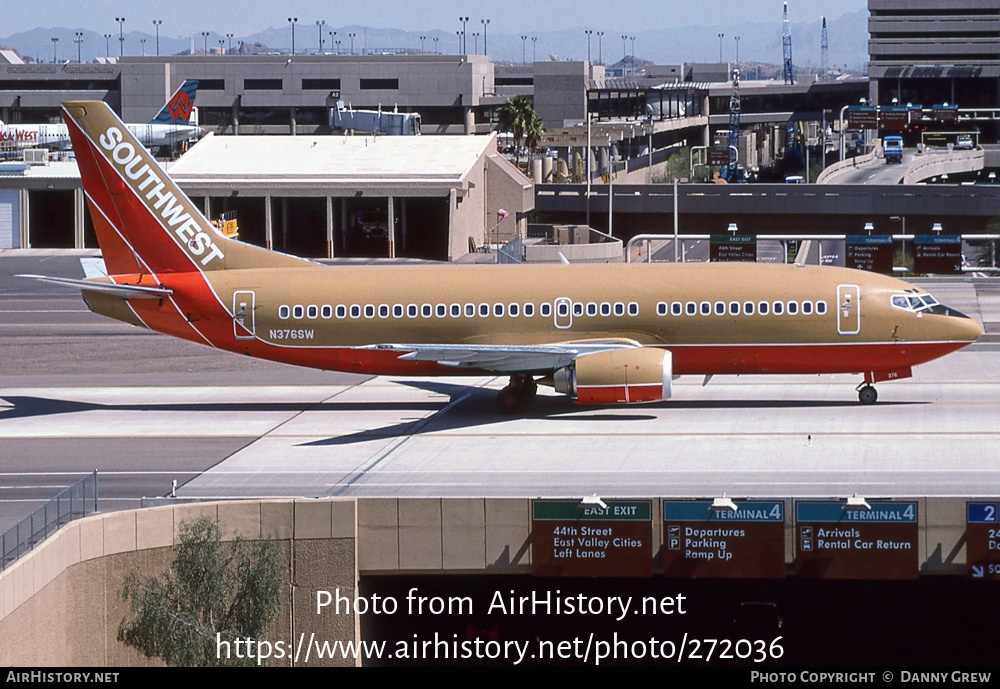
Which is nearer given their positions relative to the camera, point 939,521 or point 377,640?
point 939,521

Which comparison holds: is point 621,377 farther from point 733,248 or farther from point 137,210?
point 733,248

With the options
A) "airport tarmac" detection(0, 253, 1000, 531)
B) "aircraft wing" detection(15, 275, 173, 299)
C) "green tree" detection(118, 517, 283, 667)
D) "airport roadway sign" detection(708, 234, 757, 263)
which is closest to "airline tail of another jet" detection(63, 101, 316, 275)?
"aircraft wing" detection(15, 275, 173, 299)

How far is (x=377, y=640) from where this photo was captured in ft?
101

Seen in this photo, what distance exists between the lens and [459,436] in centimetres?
3816

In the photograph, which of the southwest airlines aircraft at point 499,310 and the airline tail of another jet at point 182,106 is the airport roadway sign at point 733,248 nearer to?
the southwest airlines aircraft at point 499,310

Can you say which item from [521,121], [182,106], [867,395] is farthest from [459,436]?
[182,106]

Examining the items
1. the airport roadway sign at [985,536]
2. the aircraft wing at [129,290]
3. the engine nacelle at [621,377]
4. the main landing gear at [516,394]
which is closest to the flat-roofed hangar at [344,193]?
the aircraft wing at [129,290]

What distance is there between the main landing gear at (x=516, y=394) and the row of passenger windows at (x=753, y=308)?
505cm

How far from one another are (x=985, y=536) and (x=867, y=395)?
1331cm

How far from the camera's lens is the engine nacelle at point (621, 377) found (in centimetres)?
3859

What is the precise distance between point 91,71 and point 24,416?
14233 cm

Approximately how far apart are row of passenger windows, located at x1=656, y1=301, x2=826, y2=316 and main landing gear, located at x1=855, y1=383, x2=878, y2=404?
314 centimetres

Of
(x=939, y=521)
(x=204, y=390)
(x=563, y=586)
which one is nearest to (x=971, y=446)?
(x=939, y=521)

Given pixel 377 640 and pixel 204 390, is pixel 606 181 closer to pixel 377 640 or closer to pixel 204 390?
pixel 204 390
